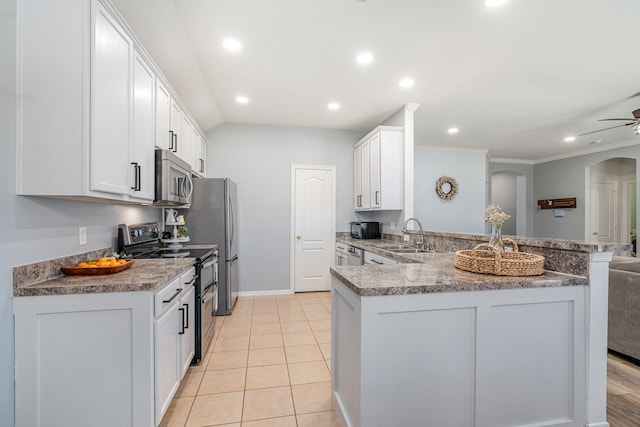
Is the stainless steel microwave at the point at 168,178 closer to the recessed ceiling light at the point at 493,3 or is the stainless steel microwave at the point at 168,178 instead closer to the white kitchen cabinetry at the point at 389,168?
the white kitchen cabinetry at the point at 389,168

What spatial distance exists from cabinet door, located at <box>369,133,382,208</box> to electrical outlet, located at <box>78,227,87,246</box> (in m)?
3.07

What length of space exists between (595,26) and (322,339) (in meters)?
3.55

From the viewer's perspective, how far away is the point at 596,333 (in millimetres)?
1550

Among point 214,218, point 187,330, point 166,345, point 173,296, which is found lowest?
point 187,330

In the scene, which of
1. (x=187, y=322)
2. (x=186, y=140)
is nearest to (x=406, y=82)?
(x=186, y=140)

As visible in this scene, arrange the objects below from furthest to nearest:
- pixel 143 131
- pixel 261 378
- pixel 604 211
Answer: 1. pixel 604 211
2. pixel 261 378
3. pixel 143 131

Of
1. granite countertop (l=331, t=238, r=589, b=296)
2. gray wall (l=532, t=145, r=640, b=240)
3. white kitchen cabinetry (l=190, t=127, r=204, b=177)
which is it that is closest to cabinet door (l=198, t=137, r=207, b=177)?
white kitchen cabinetry (l=190, t=127, r=204, b=177)

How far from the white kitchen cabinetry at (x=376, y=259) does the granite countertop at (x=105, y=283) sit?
1927 millimetres

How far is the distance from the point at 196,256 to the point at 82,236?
2.68ft

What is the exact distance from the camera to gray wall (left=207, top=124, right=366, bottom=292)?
4.51m

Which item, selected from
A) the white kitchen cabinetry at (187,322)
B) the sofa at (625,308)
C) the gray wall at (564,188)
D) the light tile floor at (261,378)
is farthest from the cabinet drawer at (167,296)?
the gray wall at (564,188)

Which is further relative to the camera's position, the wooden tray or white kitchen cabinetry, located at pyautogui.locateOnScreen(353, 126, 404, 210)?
white kitchen cabinetry, located at pyautogui.locateOnScreen(353, 126, 404, 210)

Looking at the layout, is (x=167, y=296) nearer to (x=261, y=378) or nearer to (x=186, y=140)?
(x=261, y=378)

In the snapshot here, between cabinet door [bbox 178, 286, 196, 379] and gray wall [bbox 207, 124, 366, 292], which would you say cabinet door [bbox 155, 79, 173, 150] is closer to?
cabinet door [bbox 178, 286, 196, 379]
